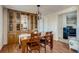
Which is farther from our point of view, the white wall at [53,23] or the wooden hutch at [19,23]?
the white wall at [53,23]

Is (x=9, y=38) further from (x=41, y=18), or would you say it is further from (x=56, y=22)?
(x=56, y=22)

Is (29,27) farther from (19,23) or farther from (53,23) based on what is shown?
(53,23)

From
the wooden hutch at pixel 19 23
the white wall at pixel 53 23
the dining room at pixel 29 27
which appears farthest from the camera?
the white wall at pixel 53 23

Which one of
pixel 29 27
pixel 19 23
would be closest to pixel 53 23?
pixel 29 27

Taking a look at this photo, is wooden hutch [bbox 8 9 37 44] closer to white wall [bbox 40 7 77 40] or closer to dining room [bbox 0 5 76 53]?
dining room [bbox 0 5 76 53]

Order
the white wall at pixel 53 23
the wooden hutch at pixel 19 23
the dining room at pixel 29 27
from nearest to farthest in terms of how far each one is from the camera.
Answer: the dining room at pixel 29 27
the wooden hutch at pixel 19 23
the white wall at pixel 53 23

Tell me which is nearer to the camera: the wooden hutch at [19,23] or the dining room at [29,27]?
the dining room at [29,27]

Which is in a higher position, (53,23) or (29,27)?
(53,23)

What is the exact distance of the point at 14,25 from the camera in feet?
13.4

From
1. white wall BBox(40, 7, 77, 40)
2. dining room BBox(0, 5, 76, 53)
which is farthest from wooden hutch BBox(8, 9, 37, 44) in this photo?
white wall BBox(40, 7, 77, 40)

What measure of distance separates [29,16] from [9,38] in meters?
1.13

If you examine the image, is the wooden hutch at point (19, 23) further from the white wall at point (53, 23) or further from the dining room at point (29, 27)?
the white wall at point (53, 23)

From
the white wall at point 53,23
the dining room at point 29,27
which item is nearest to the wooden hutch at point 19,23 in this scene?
the dining room at point 29,27
